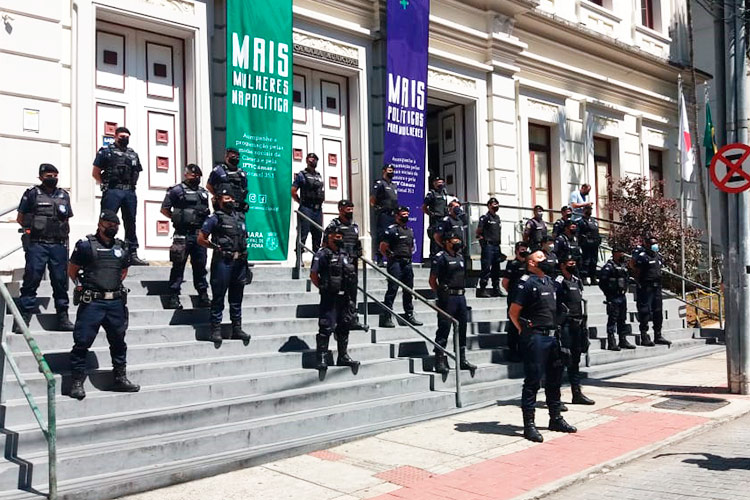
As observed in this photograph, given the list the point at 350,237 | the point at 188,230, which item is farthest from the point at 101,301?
the point at 350,237

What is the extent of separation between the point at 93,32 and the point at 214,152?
8.33 feet

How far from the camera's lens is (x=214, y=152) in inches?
498

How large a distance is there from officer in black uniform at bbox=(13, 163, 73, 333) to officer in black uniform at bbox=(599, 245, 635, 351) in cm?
920

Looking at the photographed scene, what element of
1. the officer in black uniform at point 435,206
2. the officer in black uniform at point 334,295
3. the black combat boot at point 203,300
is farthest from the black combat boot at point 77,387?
Answer: the officer in black uniform at point 435,206

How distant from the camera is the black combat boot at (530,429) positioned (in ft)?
27.5

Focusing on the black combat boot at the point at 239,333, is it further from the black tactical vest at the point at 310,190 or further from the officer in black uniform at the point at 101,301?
the black tactical vest at the point at 310,190

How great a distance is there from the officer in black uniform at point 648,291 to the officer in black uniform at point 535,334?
6674 millimetres

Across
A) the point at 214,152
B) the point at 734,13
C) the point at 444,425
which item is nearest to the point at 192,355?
the point at 444,425

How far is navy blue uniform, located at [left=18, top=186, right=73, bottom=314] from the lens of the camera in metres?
8.41

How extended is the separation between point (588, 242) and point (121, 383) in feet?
34.4

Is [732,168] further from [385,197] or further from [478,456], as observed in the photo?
[478,456]

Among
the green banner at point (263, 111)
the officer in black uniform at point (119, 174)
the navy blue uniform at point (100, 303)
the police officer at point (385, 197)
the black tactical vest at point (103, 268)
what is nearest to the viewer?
the navy blue uniform at point (100, 303)

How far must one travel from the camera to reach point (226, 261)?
932cm

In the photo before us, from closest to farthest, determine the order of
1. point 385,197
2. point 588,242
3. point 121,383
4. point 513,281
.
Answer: point 121,383
point 513,281
point 385,197
point 588,242
